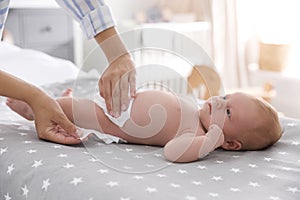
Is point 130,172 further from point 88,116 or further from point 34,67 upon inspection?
point 34,67

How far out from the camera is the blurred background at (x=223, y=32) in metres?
2.53

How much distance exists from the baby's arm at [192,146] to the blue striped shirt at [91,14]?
360 mm

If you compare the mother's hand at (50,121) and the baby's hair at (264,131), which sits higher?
the mother's hand at (50,121)

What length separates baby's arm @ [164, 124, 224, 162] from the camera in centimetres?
100

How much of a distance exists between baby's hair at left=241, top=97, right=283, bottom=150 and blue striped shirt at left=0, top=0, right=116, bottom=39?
0.45 m

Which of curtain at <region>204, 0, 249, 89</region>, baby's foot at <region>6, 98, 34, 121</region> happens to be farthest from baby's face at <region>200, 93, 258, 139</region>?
curtain at <region>204, 0, 249, 89</region>

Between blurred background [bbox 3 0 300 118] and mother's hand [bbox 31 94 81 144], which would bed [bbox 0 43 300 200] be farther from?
blurred background [bbox 3 0 300 118]

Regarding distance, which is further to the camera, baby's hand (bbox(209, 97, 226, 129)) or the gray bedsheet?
baby's hand (bbox(209, 97, 226, 129))

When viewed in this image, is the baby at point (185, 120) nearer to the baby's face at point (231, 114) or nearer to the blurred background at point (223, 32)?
the baby's face at point (231, 114)

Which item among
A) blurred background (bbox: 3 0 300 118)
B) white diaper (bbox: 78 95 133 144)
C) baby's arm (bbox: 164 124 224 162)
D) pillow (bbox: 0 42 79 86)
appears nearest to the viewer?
baby's arm (bbox: 164 124 224 162)

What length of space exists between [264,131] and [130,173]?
1.36 ft

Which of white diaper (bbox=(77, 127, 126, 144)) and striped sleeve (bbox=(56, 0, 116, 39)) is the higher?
striped sleeve (bbox=(56, 0, 116, 39))

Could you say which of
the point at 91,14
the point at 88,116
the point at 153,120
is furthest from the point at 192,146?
the point at 91,14

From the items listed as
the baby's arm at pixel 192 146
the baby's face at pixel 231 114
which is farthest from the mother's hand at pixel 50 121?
the baby's face at pixel 231 114
